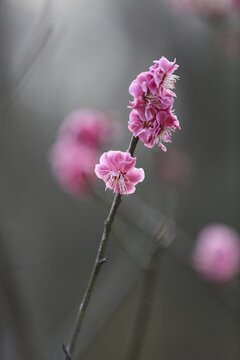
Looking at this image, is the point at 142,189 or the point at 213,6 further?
the point at 142,189

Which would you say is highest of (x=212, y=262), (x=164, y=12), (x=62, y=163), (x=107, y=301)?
(x=164, y=12)

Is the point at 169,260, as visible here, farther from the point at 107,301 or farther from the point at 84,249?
the point at 107,301

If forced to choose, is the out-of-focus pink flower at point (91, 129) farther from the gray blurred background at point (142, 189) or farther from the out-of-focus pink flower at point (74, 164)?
the gray blurred background at point (142, 189)

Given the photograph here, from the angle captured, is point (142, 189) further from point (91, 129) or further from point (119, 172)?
point (119, 172)

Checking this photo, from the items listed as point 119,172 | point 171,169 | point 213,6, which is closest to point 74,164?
point 171,169

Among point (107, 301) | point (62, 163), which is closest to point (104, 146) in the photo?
point (62, 163)

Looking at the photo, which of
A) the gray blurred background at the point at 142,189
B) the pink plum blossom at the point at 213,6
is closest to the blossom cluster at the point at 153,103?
the pink plum blossom at the point at 213,6
